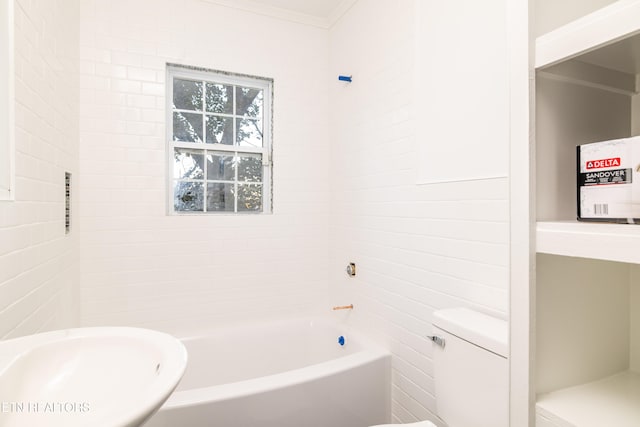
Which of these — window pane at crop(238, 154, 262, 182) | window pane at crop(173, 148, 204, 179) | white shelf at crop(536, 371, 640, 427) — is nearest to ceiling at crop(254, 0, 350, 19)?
window pane at crop(238, 154, 262, 182)

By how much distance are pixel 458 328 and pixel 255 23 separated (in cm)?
248

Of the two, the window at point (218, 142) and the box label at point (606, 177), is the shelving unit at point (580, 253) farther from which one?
the window at point (218, 142)

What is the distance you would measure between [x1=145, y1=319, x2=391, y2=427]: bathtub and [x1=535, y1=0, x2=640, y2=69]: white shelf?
1.61 meters

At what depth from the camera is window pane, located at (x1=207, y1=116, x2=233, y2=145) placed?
255cm

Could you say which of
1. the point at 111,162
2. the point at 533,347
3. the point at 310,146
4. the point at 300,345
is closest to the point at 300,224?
the point at 310,146

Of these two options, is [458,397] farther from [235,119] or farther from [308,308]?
[235,119]

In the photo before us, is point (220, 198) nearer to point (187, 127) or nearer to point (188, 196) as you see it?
point (188, 196)

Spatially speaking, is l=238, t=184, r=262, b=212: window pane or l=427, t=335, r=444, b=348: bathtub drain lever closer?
l=427, t=335, r=444, b=348: bathtub drain lever

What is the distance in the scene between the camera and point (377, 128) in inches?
85.0

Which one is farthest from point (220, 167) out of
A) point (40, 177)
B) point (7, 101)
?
point (7, 101)

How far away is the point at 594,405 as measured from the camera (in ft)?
2.33

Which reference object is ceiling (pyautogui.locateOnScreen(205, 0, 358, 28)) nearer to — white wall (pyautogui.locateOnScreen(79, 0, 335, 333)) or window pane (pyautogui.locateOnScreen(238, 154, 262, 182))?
white wall (pyautogui.locateOnScreen(79, 0, 335, 333))

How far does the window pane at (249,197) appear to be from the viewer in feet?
8.67

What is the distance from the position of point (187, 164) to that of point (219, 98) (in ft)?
1.85
